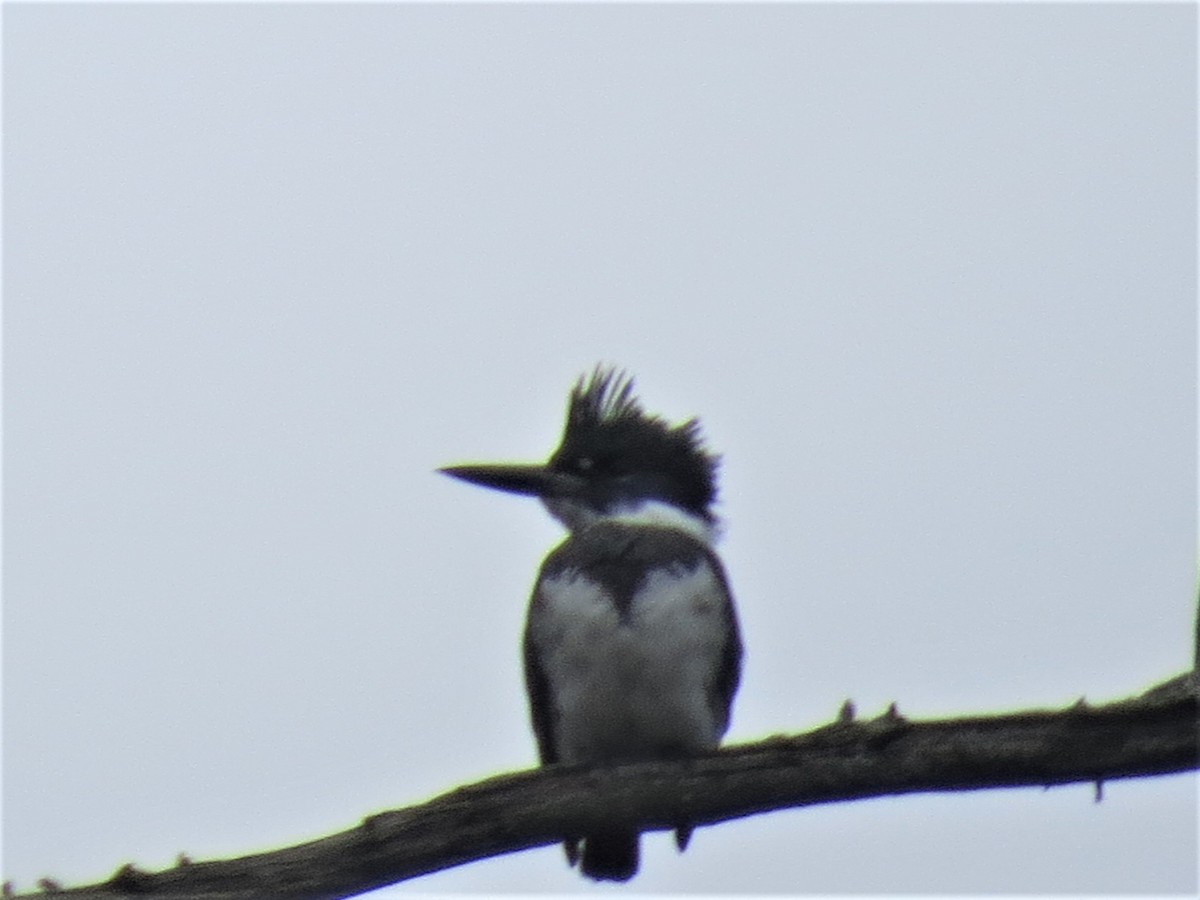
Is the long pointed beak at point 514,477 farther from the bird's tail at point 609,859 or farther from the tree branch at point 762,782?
the tree branch at point 762,782

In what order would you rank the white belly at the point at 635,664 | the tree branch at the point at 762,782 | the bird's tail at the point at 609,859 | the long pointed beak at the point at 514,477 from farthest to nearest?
the long pointed beak at the point at 514,477 < the bird's tail at the point at 609,859 < the white belly at the point at 635,664 < the tree branch at the point at 762,782

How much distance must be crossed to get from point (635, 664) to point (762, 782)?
887mm

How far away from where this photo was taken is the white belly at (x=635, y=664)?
176 inches

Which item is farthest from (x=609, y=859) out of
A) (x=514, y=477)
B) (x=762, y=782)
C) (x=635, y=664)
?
(x=514, y=477)

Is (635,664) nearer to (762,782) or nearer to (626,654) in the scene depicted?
(626,654)

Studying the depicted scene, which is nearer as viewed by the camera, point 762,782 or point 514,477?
point 762,782

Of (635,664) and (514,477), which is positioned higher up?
(514,477)

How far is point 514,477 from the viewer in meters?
5.62

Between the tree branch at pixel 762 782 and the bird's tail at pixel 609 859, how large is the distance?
3.39 ft

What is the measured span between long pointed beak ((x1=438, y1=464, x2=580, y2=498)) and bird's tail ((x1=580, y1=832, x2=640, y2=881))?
1.27 meters

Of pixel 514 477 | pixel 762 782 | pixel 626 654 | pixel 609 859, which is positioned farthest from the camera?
pixel 514 477

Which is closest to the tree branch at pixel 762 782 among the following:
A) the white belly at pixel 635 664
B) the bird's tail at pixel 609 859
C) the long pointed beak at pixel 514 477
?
the white belly at pixel 635 664

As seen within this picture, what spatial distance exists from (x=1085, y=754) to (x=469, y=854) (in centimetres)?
129

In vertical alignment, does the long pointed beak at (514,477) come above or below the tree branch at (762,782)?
above
